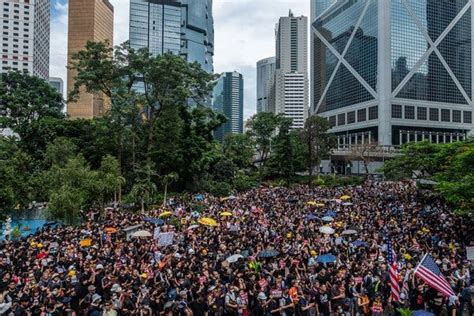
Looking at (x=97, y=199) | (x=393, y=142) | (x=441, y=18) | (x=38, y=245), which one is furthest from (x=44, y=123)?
(x=441, y=18)

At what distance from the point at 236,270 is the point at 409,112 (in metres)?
93.2

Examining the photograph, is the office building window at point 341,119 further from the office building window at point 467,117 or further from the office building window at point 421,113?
the office building window at point 467,117

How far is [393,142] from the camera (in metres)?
94.0

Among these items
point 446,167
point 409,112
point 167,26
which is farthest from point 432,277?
point 167,26

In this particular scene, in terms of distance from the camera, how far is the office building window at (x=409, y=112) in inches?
3767

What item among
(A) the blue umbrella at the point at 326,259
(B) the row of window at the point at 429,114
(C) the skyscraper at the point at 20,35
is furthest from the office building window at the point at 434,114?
(C) the skyscraper at the point at 20,35

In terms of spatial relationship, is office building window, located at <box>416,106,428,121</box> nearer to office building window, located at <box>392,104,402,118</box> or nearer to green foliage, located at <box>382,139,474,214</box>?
office building window, located at <box>392,104,402,118</box>

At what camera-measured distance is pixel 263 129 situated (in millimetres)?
66562

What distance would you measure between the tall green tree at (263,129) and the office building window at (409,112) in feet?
144

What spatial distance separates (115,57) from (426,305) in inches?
1400

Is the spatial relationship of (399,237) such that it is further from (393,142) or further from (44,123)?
(393,142)

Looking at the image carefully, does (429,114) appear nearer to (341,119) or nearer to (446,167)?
(341,119)

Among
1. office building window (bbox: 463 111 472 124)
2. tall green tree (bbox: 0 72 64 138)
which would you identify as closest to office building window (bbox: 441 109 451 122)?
office building window (bbox: 463 111 472 124)

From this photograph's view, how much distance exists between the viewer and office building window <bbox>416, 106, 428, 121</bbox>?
319 feet
